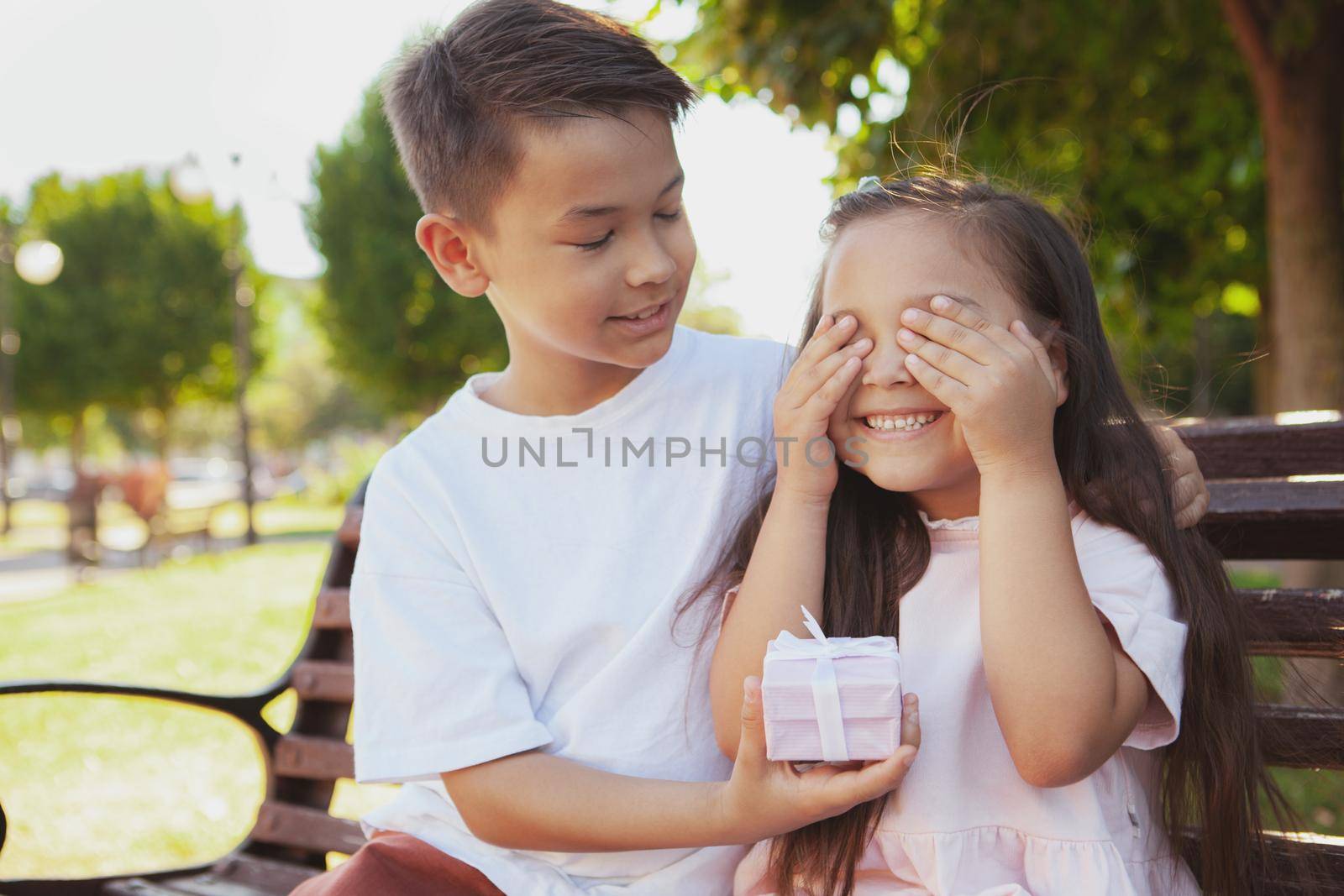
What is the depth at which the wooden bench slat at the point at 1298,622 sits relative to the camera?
6.01 ft

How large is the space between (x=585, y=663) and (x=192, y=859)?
309 cm

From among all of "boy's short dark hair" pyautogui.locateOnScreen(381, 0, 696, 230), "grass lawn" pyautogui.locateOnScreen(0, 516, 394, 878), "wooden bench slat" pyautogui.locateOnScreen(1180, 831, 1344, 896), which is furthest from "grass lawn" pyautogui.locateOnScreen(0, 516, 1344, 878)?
"boy's short dark hair" pyautogui.locateOnScreen(381, 0, 696, 230)

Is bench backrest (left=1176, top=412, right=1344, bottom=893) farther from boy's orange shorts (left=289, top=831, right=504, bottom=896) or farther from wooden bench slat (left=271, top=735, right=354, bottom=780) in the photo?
→ wooden bench slat (left=271, top=735, right=354, bottom=780)

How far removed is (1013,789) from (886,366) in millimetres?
613

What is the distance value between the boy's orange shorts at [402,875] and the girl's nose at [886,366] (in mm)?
978

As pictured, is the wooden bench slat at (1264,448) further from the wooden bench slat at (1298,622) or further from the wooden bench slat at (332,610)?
the wooden bench slat at (332,610)

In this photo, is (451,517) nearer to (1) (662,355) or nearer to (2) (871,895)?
(1) (662,355)

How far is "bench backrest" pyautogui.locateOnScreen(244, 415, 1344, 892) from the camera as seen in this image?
1836 millimetres

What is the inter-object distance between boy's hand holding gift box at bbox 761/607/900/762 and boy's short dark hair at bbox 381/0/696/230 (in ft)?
3.00

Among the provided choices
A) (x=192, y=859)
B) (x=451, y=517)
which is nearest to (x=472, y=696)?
(x=451, y=517)

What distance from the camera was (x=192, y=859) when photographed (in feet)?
13.6

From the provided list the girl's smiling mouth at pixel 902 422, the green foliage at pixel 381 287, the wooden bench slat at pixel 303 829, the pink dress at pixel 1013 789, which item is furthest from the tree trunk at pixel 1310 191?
the green foliage at pixel 381 287

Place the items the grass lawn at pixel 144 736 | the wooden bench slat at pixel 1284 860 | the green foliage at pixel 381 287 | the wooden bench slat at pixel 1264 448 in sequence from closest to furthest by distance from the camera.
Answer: the wooden bench slat at pixel 1284 860 → the wooden bench slat at pixel 1264 448 → the grass lawn at pixel 144 736 → the green foliage at pixel 381 287

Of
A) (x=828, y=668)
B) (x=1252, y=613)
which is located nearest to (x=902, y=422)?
(x=828, y=668)
